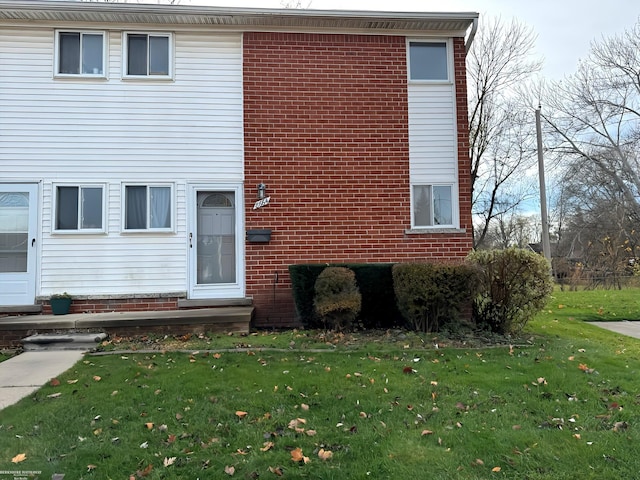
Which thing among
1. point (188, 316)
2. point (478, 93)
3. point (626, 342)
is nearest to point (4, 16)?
point (188, 316)

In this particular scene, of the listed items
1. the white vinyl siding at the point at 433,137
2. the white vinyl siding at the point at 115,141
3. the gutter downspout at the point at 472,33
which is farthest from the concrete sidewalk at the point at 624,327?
the white vinyl siding at the point at 115,141

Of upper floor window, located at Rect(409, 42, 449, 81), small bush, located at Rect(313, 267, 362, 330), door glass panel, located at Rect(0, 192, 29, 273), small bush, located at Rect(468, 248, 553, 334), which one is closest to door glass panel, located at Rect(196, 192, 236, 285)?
small bush, located at Rect(313, 267, 362, 330)

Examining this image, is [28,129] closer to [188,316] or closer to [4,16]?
[4,16]

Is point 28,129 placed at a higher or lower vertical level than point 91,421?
higher

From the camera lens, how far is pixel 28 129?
8047mm

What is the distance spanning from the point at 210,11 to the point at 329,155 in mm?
3365

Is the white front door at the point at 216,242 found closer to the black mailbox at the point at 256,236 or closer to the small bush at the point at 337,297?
the black mailbox at the point at 256,236

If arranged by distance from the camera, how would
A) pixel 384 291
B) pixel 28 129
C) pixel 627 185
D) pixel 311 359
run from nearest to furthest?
pixel 311 359
pixel 384 291
pixel 28 129
pixel 627 185

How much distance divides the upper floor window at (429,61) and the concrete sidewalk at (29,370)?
7720 millimetres

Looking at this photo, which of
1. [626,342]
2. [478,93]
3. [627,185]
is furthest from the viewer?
[627,185]

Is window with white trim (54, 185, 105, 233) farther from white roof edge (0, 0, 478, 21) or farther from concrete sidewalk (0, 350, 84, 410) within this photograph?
white roof edge (0, 0, 478, 21)

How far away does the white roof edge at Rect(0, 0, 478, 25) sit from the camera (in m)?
7.81

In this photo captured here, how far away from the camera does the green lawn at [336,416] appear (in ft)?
9.66

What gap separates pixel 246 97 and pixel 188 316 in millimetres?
4212
